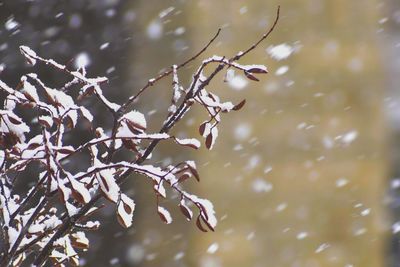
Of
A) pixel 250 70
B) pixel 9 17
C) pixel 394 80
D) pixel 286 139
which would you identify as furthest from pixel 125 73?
pixel 250 70

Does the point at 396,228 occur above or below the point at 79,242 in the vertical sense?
below

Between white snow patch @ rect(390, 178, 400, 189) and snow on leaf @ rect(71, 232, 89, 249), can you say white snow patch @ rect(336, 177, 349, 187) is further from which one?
snow on leaf @ rect(71, 232, 89, 249)

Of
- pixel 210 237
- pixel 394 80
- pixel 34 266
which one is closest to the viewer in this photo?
pixel 34 266

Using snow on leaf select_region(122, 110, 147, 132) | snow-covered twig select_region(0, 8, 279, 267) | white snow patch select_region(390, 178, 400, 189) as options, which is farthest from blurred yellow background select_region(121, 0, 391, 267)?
snow on leaf select_region(122, 110, 147, 132)

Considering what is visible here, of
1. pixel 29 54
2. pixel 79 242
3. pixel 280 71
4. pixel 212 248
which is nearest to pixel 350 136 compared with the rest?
pixel 280 71

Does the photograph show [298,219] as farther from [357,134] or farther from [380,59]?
[380,59]

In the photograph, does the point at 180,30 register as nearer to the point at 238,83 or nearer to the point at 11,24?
the point at 238,83

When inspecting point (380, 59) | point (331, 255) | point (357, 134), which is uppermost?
point (380, 59)

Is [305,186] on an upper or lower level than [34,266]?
lower
